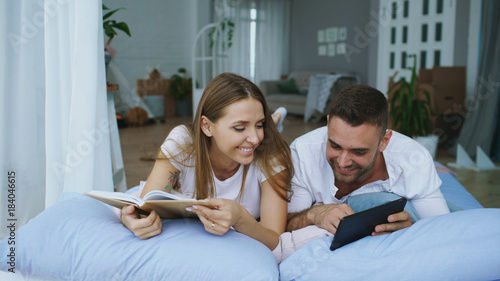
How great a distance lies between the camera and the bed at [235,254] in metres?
0.96

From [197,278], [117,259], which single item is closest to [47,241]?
[117,259]

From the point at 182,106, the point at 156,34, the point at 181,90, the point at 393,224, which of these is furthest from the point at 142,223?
the point at 182,106

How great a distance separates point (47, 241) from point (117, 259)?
0.68ft

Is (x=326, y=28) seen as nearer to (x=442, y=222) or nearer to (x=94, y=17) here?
(x=94, y=17)

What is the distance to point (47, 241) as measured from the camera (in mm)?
1078

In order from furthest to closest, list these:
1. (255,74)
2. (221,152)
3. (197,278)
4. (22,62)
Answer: (255,74) → (22,62) → (221,152) → (197,278)

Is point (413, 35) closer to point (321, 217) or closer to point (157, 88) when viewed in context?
point (157, 88)

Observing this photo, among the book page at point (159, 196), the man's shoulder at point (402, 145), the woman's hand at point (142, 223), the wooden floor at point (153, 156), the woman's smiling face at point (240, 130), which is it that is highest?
the woman's smiling face at point (240, 130)

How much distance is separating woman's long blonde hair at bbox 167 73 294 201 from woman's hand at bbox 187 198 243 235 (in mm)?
320

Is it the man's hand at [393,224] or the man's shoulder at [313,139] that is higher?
the man's shoulder at [313,139]

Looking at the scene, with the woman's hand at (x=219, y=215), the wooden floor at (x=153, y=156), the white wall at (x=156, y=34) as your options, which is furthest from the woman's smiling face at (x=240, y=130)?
the wooden floor at (x=153, y=156)

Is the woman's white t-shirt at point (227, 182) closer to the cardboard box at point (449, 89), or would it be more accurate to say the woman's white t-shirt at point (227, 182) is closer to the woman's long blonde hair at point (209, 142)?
the woman's long blonde hair at point (209, 142)

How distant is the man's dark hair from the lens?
1.29 m

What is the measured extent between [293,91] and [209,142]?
21.1 ft
